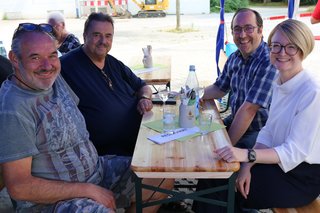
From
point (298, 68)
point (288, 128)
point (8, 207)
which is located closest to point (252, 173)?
point (288, 128)

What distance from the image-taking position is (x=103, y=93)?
2631 millimetres

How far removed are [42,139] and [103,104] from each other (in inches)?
35.3

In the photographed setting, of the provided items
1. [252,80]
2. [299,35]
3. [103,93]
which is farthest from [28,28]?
[252,80]

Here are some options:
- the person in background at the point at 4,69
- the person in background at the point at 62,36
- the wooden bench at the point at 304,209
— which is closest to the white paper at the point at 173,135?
the wooden bench at the point at 304,209

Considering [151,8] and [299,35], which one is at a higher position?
[151,8]

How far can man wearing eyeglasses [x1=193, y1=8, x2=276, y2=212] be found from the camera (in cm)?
248

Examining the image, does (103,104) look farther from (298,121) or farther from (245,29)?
(298,121)

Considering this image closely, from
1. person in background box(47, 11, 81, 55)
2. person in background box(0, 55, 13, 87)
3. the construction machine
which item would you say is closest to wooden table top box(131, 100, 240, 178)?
person in background box(0, 55, 13, 87)

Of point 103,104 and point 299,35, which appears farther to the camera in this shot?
point 103,104

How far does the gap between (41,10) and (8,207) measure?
1865cm

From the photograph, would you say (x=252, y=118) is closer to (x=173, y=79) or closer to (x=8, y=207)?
(x=8, y=207)

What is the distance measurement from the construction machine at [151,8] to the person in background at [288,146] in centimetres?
1815

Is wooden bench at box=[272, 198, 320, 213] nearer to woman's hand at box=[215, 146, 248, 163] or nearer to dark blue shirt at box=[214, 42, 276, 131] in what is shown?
woman's hand at box=[215, 146, 248, 163]

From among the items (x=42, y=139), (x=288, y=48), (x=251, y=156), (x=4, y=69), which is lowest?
(x=251, y=156)
